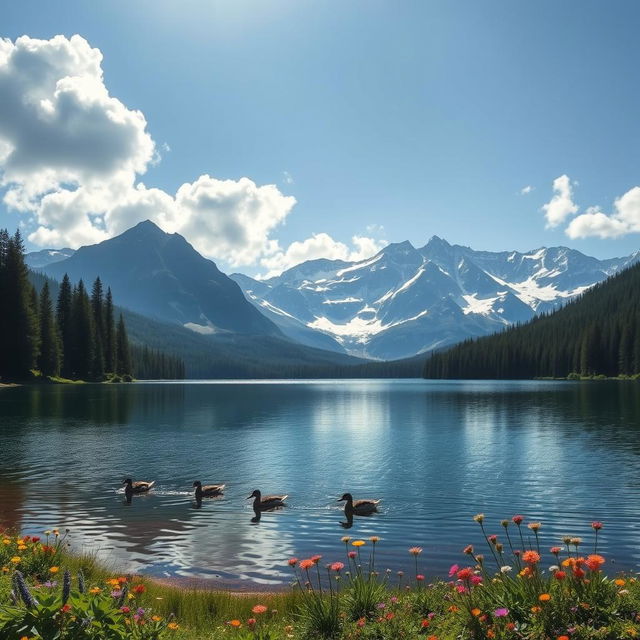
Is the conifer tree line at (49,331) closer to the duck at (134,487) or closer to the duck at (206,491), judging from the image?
the duck at (134,487)

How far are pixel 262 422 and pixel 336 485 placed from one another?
135ft

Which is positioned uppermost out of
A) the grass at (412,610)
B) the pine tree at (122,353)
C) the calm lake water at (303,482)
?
the pine tree at (122,353)

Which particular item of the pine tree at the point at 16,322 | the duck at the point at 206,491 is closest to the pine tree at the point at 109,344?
the pine tree at the point at 16,322

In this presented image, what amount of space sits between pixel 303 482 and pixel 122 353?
170180 mm

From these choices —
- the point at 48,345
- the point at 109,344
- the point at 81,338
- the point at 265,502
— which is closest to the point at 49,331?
the point at 48,345

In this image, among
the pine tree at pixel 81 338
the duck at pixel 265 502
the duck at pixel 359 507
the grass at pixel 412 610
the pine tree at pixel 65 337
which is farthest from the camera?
the pine tree at pixel 65 337

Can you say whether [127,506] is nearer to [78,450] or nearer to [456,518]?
[456,518]

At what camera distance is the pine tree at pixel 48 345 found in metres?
144

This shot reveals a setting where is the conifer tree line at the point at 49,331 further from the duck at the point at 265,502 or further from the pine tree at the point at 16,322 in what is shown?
the duck at the point at 265,502

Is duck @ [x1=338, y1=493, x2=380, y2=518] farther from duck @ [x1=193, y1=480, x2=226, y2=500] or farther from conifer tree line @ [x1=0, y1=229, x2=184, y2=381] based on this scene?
conifer tree line @ [x1=0, y1=229, x2=184, y2=381]

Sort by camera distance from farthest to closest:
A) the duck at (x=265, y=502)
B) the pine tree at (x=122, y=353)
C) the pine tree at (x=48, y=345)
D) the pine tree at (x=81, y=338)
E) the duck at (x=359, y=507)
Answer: the pine tree at (x=122, y=353), the pine tree at (x=81, y=338), the pine tree at (x=48, y=345), the duck at (x=265, y=502), the duck at (x=359, y=507)

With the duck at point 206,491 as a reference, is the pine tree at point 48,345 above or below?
above

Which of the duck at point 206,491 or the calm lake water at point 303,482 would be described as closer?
the calm lake water at point 303,482

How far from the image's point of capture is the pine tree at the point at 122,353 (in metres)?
192
